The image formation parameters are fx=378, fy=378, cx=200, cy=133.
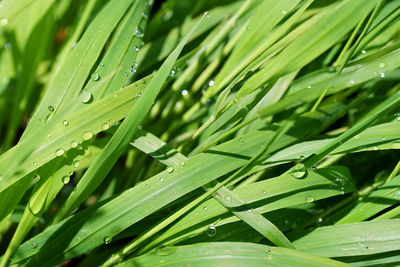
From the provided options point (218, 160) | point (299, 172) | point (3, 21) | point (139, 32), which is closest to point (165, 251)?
point (218, 160)

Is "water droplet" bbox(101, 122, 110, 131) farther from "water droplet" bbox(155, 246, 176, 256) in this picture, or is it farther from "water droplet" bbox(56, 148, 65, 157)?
"water droplet" bbox(155, 246, 176, 256)

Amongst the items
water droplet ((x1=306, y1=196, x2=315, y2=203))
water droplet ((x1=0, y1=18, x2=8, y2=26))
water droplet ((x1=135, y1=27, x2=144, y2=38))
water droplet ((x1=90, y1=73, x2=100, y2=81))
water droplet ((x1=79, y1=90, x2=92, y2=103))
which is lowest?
water droplet ((x1=306, y1=196, x2=315, y2=203))

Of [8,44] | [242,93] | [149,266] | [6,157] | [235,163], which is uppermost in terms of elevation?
[8,44]

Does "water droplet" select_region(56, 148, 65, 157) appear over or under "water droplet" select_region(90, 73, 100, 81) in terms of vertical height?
under

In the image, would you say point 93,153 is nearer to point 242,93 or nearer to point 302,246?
point 242,93

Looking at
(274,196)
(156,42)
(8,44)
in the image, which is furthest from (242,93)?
(8,44)

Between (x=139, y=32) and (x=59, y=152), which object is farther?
(x=139, y=32)

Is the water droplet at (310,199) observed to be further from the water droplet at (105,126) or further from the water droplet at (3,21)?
the water droplet at (3,21)

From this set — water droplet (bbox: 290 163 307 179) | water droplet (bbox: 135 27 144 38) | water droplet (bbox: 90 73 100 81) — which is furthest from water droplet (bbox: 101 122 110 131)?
water droplet (bbox: 290 163 307 179)

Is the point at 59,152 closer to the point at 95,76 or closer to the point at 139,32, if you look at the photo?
the point at 95,76

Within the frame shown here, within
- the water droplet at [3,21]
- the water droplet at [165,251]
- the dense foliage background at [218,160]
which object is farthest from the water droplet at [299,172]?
the water droplet at [3,21]

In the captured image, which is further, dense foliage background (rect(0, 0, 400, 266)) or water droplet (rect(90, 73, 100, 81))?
water droplet (rect(90, 73, 100, 81))
